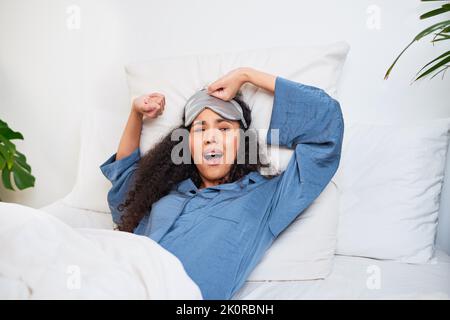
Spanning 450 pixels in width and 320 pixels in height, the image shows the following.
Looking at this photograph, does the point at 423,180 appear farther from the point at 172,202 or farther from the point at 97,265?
the point at 97,265

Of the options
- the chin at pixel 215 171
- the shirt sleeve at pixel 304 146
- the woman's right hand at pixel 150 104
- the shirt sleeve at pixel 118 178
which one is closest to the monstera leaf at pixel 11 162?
the shirt sleeve at pixel 118 178

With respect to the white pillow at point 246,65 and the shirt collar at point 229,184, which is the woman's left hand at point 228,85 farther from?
the shirt collar at point 229,184

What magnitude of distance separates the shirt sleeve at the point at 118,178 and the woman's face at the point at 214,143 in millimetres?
253

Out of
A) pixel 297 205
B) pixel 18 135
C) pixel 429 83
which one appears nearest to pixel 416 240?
pixel 297 205

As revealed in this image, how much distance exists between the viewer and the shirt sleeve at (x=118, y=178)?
1.40m

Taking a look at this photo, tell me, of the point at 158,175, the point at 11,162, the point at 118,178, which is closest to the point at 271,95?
the point at 158,175

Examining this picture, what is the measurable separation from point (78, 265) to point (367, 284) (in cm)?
69

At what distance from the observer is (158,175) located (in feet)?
4.50

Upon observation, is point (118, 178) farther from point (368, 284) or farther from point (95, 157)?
point (368, 284)

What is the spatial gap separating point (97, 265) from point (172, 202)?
0.39 meters

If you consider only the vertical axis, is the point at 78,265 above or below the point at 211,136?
below

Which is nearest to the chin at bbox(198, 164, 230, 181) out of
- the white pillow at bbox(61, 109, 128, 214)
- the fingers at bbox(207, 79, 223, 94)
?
the fingers at bbox(207, 79, 223, 94)

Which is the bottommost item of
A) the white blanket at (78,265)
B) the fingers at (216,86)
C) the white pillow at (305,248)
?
the white pillow at (305,248)

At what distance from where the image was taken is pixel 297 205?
115 centimetres
